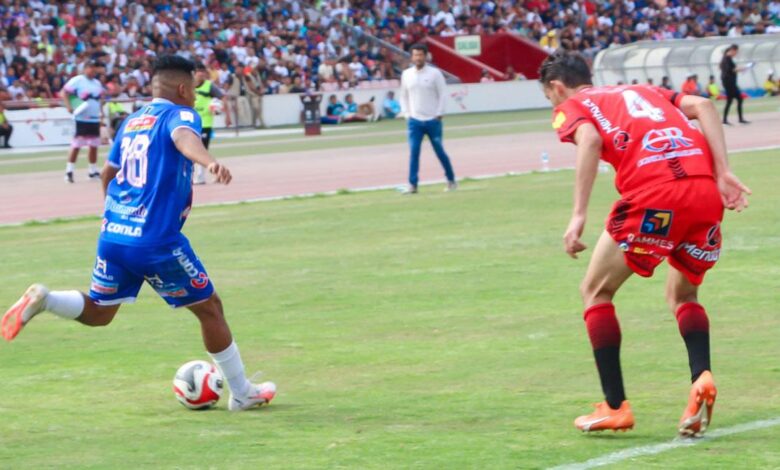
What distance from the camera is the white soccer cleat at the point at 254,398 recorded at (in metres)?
7.98

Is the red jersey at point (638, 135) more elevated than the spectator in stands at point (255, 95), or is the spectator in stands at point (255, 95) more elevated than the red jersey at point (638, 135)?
the red jersey at point (638, 135)

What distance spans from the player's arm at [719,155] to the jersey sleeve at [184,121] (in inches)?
100

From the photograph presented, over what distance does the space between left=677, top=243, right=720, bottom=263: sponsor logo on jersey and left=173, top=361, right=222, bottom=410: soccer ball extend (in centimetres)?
270

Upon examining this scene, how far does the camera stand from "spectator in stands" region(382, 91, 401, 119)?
4931 cm

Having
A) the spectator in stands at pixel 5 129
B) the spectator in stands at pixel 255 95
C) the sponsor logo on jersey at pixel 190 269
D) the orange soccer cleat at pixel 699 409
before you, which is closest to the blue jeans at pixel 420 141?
the sponsor logo on jersey at pixel 190 269

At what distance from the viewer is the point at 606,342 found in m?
6.97

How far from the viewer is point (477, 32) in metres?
59.1

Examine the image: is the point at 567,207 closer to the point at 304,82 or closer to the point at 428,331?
the point at 428,331

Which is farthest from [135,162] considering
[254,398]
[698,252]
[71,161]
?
[71,161]

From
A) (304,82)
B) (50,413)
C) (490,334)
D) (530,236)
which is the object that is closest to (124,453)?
(50,413)

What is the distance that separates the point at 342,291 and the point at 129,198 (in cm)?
462

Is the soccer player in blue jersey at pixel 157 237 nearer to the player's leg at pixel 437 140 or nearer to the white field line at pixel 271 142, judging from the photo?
the player's leg at pixel 437 140

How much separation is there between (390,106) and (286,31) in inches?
216

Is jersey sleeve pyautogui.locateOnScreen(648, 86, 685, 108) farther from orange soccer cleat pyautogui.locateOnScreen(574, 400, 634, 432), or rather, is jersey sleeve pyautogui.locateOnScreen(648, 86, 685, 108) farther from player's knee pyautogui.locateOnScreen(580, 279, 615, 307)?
orange soccer cleat pyautogui.locateOnScreen(574, 400, 634, 432)
